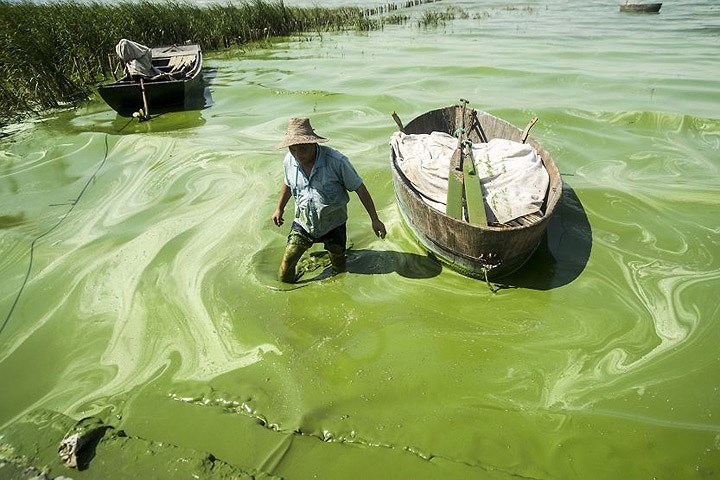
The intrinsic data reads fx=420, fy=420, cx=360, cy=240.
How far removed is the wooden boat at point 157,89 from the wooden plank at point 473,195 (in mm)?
7063

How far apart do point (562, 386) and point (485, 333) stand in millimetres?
666

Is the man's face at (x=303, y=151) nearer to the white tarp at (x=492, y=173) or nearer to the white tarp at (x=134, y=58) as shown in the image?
the white tarp at (x=492, y=173)

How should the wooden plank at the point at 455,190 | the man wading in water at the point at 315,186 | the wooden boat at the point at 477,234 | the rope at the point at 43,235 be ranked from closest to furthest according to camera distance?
the man wading in water at the point at 315,186 → the wooden boat at the point at 477,234 → the rope at the point at 43,235 → the wooden plank at the point at 455,190

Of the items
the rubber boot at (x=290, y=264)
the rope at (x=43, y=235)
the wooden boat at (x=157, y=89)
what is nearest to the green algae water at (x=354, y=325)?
the rope at (x=43, y=235)

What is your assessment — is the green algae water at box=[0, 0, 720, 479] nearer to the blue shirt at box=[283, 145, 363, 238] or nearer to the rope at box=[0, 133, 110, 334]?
the rope at box=[0, 133, 110, 334]

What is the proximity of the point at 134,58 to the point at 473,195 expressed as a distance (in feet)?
28.6

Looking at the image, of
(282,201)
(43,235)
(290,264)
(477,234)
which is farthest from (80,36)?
(477,234)

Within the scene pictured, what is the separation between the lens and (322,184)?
132 inches

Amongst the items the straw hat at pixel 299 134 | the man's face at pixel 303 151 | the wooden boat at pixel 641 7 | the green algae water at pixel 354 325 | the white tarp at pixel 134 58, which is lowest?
the green algae water at pixel 354 325

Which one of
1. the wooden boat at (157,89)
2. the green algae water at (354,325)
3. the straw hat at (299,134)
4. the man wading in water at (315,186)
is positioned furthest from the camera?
the wooden boat at (157,89)

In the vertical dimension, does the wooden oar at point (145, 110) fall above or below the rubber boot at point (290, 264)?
above

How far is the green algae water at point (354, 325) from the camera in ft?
8.52

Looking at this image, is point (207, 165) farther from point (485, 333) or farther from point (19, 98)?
point (19, 98)

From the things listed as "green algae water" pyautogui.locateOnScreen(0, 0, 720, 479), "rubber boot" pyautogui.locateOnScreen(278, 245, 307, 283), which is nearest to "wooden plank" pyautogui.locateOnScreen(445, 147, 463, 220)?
"green algae water" pyautogui.locateOnScreen(0, 0, 720, 479)
